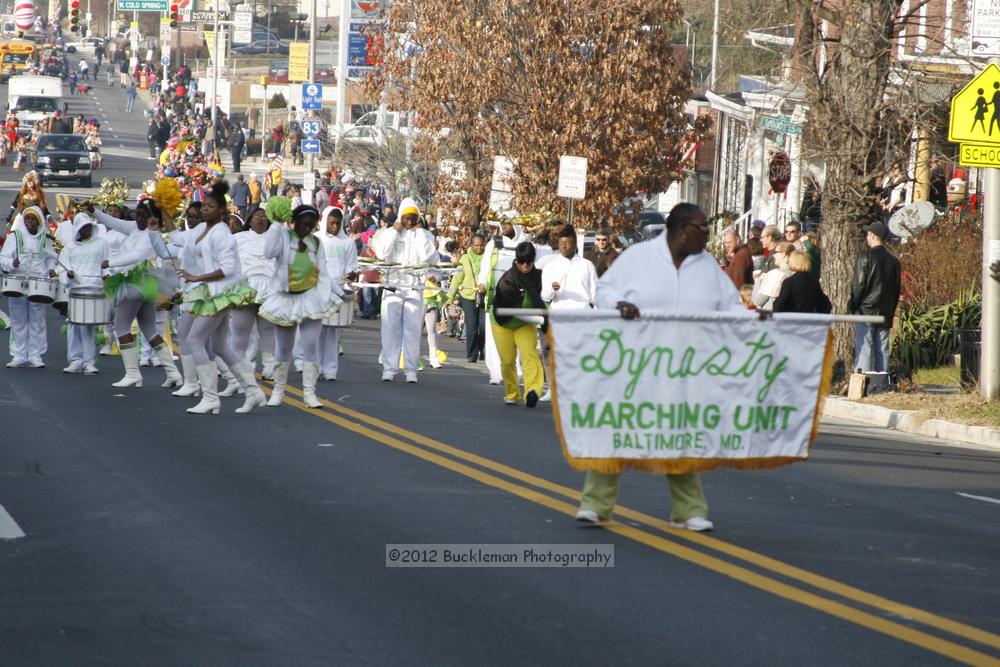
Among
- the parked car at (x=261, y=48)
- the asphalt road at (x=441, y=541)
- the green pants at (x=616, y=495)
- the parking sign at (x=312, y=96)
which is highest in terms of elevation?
the parked car at (x=261, y=48)

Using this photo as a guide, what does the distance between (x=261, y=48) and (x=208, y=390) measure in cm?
10133

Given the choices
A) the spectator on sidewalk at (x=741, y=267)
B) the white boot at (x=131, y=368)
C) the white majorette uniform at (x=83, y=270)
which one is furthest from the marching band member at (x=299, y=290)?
→ the spectator on sidewalk at (x=741, y=267)

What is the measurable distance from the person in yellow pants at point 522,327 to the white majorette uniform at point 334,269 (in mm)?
2082

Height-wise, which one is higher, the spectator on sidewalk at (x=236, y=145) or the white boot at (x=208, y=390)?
the spectator on sidewalk at (x=236, y=145)

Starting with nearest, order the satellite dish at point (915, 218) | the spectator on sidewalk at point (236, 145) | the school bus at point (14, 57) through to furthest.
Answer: the satellite dish at point (915, 218), the spectator on sidewalk at point (236, 145), the school bus at point (14, 57)

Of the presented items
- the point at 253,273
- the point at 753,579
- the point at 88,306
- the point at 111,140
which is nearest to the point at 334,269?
the point at 88,306

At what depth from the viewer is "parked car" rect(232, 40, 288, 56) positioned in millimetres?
112438

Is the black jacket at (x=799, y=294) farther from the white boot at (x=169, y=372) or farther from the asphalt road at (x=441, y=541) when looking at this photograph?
the white boot at (x=169, y=372)

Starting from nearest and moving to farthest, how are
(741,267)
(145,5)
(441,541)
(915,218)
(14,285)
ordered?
(441,541) → (14,285) → (741,267) → (915,218) → (145,5)

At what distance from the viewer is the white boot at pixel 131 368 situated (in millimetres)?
17203

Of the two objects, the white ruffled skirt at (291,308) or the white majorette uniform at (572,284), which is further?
the white majorette uniform at (572,284)

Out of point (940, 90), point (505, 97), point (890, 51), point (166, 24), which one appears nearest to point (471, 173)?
point (505, 97)

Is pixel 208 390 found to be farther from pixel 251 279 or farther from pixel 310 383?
pixel 251 279

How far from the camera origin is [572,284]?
17312mm
